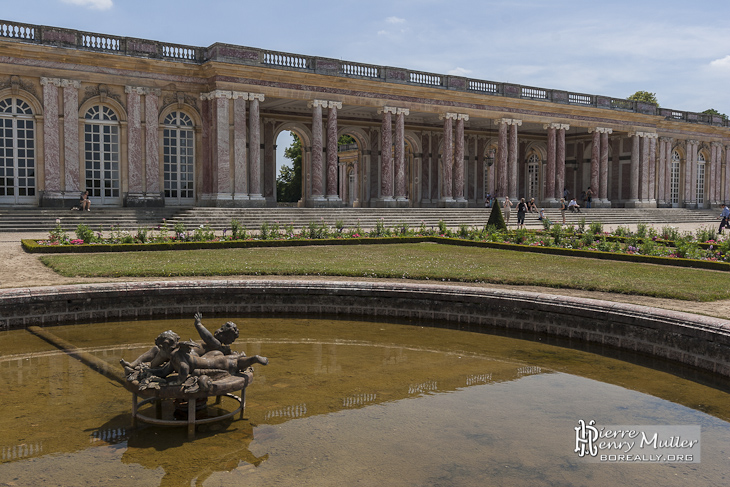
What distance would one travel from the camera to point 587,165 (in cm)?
4775

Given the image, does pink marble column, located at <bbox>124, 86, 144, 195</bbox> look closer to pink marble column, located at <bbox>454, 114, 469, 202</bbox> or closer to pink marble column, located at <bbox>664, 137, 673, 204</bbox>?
pink marble column, located at <bbox>454, 114, 469, 202</bbox>

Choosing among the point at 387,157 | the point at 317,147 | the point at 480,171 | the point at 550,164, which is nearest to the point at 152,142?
the point at 317,147

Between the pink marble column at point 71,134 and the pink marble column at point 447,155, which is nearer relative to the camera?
the pink marble column at point 71,134

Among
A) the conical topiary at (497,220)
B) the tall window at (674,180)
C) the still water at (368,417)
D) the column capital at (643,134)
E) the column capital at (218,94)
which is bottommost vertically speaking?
the still water at (368,417)

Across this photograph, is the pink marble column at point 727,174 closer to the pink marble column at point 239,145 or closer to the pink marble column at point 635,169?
the pink marble column at point 635,169

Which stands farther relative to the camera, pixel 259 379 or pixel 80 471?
pixel 259 379

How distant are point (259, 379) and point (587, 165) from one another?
149 feet

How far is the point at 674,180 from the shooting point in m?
48.5

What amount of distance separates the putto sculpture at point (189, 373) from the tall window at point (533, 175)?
46.1 meters

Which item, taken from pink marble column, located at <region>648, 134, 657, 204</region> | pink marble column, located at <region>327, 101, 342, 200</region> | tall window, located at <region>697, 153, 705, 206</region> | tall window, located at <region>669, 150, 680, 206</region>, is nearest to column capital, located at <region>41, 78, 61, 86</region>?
pink marble column, located at <region>327, 101, 342, 200</region>

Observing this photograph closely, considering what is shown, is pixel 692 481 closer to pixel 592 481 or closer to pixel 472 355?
pixel 592 481

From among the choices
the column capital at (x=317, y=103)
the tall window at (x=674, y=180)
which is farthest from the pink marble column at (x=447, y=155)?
the tall window at (x=674, y=180)

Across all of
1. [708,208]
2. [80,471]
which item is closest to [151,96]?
[80,471]

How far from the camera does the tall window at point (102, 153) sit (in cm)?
2866
